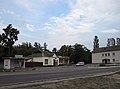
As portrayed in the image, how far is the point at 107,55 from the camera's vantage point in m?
117

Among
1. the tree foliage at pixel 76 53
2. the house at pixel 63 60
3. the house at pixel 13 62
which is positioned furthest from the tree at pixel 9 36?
the tree foliage at pixel 76 53

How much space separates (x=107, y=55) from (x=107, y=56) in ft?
1.52

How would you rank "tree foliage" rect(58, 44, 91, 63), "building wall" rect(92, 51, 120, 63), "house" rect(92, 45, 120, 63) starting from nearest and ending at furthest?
"building wall" rect(92, 51, 120, 63) → "house" rect(92, 45, 120, 63) → "tree foliage" rect(58, 44, 91, 63)

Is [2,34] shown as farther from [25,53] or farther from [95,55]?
[95,55]

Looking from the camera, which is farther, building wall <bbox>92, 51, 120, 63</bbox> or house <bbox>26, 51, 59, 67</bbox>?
building wall <bbox>92, 51, 120, 63</bbox>

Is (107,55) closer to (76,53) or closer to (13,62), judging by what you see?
(76,53)

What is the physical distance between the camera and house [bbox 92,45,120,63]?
368 feet

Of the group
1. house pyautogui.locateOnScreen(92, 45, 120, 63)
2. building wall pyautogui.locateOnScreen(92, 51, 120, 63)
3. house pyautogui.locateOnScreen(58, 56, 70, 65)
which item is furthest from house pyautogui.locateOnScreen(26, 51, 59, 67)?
house pyautogui.locateOnScreen(92, 45, 120, 63)

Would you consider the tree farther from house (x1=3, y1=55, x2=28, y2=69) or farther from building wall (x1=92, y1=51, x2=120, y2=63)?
Answer: building wall (x1=92, y1=51, x2=120, y2=63)

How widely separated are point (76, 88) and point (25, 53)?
320 ft

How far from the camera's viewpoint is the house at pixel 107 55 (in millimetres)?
112175

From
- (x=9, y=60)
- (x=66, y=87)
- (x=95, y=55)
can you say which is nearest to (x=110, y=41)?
(x=95, y=55)

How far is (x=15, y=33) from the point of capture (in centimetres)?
7544

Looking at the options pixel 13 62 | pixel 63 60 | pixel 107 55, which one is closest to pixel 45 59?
pixel 63 60
